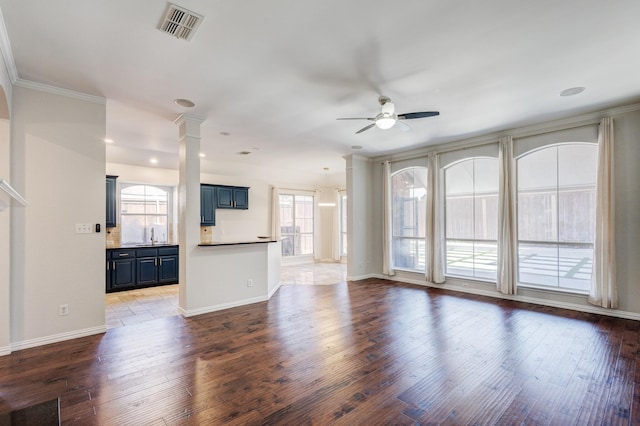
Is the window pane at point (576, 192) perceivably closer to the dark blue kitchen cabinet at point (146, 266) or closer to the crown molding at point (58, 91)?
the crown molding at point (58, 91)

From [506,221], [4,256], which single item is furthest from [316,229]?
[4,256]

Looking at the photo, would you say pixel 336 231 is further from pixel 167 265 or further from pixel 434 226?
pixel 167 265

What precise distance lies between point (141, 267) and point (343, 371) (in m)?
5.42

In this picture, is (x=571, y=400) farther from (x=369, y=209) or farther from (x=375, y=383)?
(x=369, y=209)

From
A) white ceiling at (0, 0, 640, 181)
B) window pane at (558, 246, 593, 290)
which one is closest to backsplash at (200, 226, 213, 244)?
white ceiling at (0, 0, 640, 181)

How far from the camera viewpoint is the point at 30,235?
332cm

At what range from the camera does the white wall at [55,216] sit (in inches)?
129

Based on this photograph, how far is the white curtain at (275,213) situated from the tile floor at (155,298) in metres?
1.10

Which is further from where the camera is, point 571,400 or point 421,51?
point 421,51

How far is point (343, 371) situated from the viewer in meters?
2.79

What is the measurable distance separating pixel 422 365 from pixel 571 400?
1.12 meters

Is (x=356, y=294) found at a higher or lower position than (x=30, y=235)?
lower

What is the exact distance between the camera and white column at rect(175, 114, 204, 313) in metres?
4.38

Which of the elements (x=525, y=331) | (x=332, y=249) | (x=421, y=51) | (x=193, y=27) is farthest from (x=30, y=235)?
(x=332, y=249)
